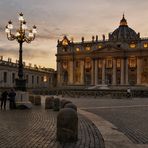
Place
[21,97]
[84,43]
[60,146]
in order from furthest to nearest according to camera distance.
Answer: [84,43] → [21,97] → [60,146]

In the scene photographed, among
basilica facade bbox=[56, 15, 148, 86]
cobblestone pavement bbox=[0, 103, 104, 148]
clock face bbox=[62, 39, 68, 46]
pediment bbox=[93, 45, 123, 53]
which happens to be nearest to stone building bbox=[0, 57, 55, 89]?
basilica facade bbox=[56, 15, 148, 86]

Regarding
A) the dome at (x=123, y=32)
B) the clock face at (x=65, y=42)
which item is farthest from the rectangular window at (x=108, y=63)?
the clock face at (x=65, y=42)

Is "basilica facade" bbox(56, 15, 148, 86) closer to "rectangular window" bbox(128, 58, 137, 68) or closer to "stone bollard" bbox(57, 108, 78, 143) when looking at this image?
"rectangular window" bbox(128, 58, 137, 68)

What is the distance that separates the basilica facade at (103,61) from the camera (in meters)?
111

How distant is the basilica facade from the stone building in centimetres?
675

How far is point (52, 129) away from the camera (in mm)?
13984

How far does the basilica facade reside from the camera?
365 ft

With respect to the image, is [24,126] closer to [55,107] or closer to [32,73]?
[55,107]

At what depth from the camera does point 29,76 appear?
114 metres

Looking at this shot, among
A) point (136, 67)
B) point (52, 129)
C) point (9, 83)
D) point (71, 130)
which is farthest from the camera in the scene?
point (136, 67)

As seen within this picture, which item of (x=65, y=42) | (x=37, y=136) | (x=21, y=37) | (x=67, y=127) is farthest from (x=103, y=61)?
(x=67, y=127)

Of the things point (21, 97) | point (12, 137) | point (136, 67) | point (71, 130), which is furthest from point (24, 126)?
point (136, 67)

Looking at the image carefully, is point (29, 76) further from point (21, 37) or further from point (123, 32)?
point (21, 37)

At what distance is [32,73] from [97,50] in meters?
21.5
